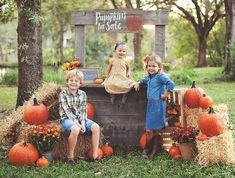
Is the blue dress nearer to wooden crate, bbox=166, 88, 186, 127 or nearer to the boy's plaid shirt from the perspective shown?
wooden crate, bbox=166, 88, 186, 127

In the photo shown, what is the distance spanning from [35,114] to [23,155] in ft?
2.11

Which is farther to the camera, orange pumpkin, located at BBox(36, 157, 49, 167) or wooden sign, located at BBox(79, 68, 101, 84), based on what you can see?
wooden sign, located at BBox(79, 68, 101, 84)

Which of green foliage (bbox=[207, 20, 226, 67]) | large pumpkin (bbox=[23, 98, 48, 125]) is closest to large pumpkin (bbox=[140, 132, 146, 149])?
large pumpkin (bbox=[23, 98, 48, 125])

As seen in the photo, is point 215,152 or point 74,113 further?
point 74,113

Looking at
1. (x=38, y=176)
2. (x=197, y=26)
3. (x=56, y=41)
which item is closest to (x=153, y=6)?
(x=197, y=26)

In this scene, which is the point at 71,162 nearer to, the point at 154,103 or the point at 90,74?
the point at 154,103

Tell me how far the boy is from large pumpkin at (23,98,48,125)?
10.0 inches

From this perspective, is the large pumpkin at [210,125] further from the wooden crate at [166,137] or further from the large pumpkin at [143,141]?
the large pumpkin at [143,141]

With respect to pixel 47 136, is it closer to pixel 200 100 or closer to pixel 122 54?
pixel 122 54

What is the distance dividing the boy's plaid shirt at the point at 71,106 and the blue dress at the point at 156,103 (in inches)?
35.3

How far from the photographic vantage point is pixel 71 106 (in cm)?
622

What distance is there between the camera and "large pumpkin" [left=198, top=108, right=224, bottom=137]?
5699 millimetres

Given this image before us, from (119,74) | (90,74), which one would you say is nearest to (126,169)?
(119,74)

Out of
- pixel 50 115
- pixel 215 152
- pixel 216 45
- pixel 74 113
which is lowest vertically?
pixel 215 152
